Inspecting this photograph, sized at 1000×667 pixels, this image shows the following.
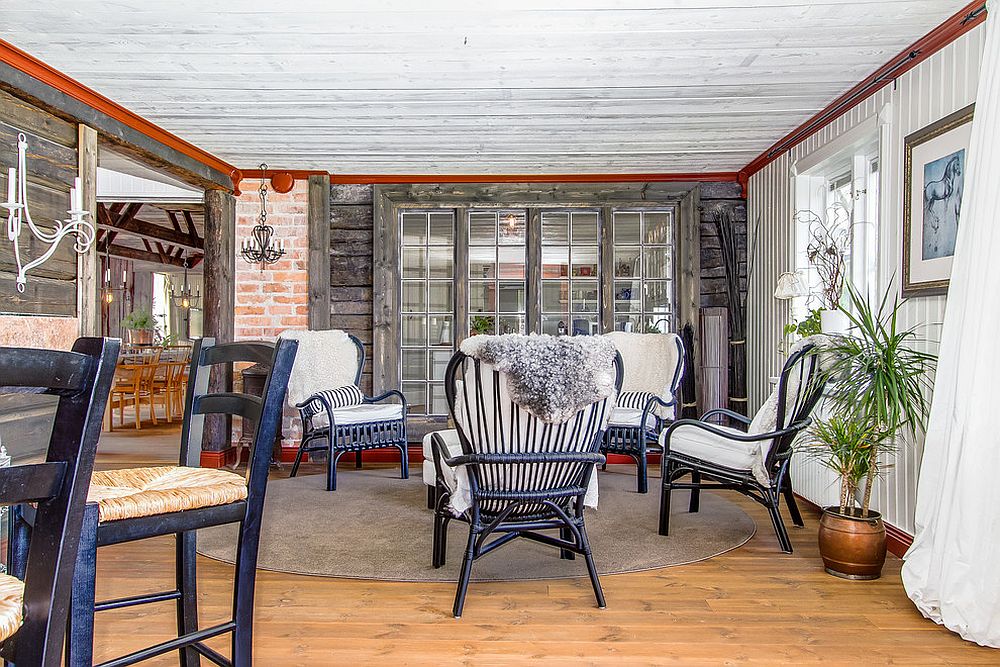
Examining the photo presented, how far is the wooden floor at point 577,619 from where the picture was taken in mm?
2457

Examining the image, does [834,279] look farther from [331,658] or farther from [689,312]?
[331,658]

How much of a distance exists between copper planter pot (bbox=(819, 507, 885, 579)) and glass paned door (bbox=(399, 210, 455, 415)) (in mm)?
3719

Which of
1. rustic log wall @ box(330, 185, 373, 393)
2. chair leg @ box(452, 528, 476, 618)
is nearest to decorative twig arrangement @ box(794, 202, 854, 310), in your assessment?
chair leg @ box(452, 528, 476, 618)

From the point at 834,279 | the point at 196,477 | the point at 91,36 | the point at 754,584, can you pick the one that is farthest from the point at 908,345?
the point at 91,36

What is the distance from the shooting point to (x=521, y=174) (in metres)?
6.21

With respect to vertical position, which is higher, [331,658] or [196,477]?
[196,477]

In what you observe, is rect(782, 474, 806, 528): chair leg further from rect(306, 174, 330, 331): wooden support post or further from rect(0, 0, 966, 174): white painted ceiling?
rect(306, 174, 330, 331): wooden support post

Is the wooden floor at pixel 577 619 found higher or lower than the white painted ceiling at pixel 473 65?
lower

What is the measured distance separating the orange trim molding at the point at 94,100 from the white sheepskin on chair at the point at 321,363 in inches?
59.1

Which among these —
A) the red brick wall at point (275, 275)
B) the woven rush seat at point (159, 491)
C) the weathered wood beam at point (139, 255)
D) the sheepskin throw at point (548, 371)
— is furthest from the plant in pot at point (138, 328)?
the woven rush seat at point (159, 491)

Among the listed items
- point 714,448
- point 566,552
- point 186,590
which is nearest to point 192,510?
point 186,590

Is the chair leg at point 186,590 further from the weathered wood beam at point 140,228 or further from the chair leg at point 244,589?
the weathered wood beam at point 140,228

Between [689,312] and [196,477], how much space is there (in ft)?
16.0

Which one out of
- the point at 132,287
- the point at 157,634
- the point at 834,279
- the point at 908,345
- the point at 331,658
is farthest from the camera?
the point at 132,287
